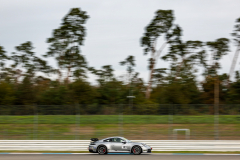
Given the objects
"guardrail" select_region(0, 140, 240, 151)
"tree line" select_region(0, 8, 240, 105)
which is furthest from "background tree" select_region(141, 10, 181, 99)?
"guardrail" select_region(0, 140, 240, 151)

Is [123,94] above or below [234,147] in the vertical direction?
above

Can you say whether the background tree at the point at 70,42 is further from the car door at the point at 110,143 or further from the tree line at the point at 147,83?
the car door at the point at 110,143

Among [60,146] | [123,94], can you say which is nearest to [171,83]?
[123,94]

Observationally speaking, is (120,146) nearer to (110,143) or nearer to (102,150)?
(110,143)

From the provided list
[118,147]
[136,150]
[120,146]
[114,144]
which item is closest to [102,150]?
[114,144]

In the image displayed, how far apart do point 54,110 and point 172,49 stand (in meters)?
24.5

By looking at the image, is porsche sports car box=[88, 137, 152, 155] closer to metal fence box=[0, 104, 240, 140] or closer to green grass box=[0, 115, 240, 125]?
metal fence box=[0, 104, 240, 140]

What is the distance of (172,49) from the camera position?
139 feet

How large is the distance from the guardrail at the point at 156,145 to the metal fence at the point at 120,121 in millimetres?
2376

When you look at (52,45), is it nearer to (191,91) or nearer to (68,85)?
(68,85)

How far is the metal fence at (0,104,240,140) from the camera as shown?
20.7m

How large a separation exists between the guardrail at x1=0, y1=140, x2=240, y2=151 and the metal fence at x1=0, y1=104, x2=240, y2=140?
2376 mm

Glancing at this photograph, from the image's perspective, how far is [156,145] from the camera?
1759 cm

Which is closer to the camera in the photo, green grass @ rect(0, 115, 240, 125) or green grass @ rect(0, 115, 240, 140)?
green grass @ rect(0, 115, 240, 140)
